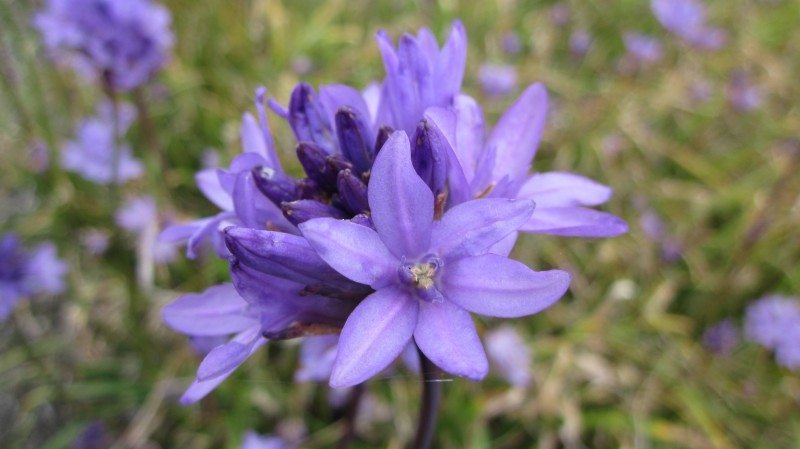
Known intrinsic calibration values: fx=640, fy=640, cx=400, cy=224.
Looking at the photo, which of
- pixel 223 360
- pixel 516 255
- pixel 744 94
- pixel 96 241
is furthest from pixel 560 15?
pixel 223 360

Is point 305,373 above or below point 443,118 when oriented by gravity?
below

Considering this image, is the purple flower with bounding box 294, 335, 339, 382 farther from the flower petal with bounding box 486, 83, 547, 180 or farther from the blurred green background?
the flower petal with bounding box 486, 83, 547, 180

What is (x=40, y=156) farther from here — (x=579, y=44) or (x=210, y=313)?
(x=579, y=44)

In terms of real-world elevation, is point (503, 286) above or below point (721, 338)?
above

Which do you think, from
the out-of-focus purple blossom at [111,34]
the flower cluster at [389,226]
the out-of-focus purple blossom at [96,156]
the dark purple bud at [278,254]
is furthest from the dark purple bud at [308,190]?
the out-of-focus purple blossom at [96,156]

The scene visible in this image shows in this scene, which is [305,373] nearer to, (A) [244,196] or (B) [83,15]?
(A) [244,196]

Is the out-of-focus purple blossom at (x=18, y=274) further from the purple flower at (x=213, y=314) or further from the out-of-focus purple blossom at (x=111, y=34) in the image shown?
the purple flower at (x=213, y=314)

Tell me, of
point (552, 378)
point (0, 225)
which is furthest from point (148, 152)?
point (552, 378)
